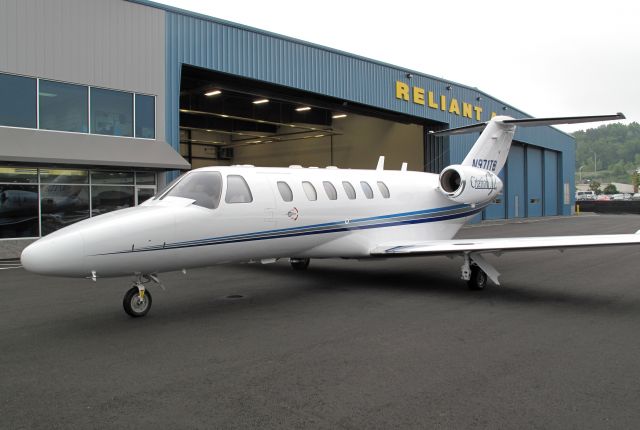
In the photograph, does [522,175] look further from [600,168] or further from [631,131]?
[631,131]

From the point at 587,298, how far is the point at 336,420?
22.1 ft

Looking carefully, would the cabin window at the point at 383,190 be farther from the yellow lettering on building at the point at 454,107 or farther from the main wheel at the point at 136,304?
the yellow lettering on building at the point at 454,107

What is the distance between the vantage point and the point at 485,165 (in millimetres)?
14000

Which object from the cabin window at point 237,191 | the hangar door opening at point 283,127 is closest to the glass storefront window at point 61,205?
the hangar door opening at point 283,127

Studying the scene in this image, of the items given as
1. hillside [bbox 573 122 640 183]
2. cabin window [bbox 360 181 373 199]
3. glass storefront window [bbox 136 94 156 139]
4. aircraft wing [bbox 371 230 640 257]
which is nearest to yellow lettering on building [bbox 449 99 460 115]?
glass storefront window [bbox 136 94 156 139]

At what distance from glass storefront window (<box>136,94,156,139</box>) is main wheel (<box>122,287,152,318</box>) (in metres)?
12.3

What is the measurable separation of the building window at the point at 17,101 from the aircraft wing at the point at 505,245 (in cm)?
1224

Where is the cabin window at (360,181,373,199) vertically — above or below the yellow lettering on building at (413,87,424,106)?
below

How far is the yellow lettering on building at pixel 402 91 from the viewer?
27356 mm

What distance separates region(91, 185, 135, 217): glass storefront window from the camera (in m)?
17.6

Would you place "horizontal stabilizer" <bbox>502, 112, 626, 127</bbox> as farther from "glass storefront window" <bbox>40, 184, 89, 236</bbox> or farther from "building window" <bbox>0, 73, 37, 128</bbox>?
"building window" <bbox>0, 73, 37, 128</bbox>

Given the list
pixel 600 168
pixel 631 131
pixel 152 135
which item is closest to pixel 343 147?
pixel 152 135

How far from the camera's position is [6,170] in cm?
1562

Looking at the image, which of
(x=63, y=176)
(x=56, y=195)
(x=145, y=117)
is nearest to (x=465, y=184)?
(x=145, y=117)
